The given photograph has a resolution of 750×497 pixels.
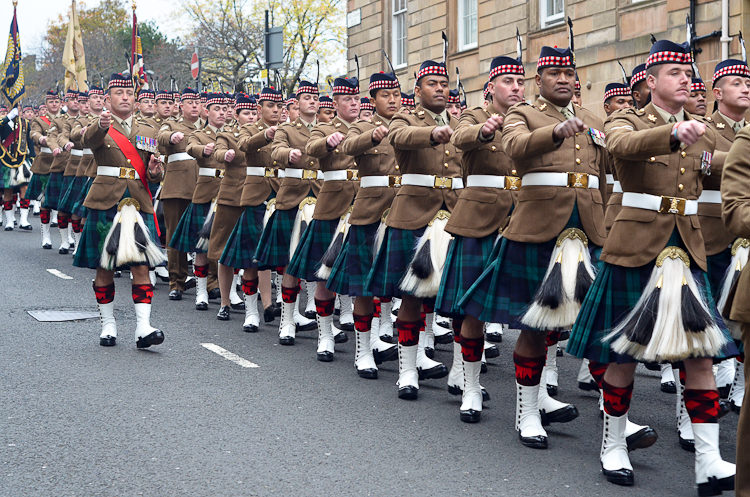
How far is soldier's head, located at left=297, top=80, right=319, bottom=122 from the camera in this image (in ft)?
31.9

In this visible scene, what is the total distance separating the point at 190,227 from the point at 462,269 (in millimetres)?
5767

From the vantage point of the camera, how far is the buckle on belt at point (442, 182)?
726cm

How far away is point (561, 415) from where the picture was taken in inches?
243

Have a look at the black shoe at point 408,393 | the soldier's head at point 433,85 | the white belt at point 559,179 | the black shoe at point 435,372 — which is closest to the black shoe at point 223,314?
the black shoe at point 435,372

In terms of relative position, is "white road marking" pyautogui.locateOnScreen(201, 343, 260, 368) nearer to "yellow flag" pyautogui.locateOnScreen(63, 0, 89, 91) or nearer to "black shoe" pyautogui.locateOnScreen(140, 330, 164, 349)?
"black shoe" pyautogui.locateOnScreen(140, 330, 164, 349)

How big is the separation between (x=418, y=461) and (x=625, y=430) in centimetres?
102

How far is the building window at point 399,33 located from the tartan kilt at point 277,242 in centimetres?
1507

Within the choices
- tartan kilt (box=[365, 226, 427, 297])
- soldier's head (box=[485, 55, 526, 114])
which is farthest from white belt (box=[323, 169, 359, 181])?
soldier's head (box=[485, 55, 526, 114])

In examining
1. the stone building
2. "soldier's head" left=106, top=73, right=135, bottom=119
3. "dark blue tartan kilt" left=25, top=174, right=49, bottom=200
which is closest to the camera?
"soldier's head" left=106, top=73, right=135, bottom=119

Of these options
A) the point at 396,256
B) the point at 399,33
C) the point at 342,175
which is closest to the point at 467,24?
the point at 399,33

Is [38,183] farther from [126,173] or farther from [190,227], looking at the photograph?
[126,173]

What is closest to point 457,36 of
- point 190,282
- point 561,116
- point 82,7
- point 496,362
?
point 190,282

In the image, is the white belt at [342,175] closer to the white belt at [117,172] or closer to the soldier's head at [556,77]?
the white belt at [117,172]

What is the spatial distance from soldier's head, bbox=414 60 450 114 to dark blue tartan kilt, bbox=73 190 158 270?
283cm
